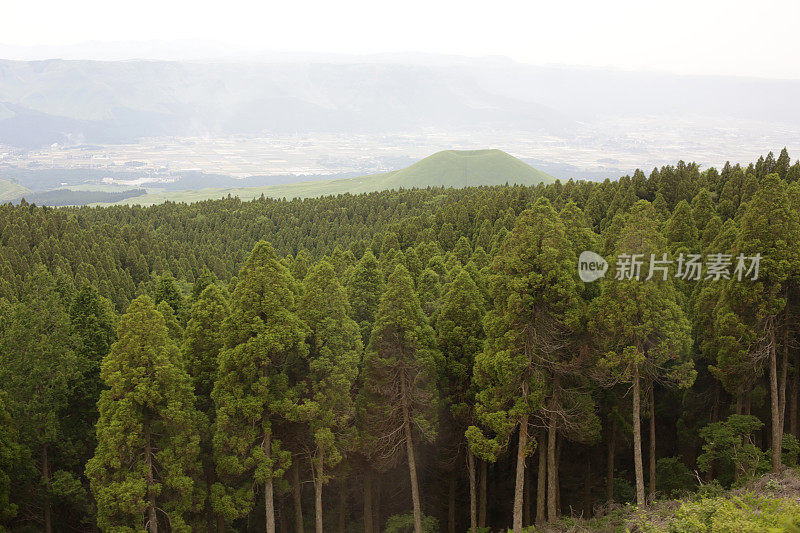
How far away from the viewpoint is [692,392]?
28.8 m

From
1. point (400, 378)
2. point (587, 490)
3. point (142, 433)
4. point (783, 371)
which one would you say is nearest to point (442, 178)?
point (587, 490)

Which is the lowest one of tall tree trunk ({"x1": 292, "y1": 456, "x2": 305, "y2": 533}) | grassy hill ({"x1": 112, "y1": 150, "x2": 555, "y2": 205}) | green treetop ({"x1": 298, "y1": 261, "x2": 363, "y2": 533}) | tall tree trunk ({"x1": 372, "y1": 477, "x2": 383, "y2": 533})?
tall tree trunk ({"x1": 372, "y1": 477, "x2": 383, "y2": 533})

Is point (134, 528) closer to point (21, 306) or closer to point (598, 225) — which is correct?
point (21, 306)

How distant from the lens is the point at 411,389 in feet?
78.0

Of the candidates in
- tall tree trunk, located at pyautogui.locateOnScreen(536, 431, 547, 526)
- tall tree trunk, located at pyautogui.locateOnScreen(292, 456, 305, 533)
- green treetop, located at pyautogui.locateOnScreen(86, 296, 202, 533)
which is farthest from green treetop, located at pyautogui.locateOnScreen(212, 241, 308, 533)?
tall tree trunk, located at pyautogui.locateOnScreen(536, 431, 547, 526)

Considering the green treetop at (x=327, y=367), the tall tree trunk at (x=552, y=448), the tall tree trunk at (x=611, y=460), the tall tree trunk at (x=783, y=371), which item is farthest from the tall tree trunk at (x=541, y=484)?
the tall tree trunk at (x=783, y=371)

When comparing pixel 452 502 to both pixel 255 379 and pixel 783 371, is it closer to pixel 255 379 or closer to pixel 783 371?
pixel 255 379

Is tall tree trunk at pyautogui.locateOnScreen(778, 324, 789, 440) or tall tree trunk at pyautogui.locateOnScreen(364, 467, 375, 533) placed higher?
tall tree trunk at pyautogui.locateOnScreen(778, 324, 789, 440)

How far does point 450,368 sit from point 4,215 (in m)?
61.7

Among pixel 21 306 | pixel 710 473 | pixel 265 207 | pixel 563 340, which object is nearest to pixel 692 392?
pixel 710 473

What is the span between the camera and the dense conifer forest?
20.9 meters

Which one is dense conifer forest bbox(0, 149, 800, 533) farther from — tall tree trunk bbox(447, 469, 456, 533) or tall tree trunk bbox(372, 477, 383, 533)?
tall tree trunk bbox(447, 469, 456, 533)

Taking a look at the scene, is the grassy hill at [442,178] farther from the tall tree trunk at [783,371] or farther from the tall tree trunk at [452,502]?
the tall tree trunk at [783,371]

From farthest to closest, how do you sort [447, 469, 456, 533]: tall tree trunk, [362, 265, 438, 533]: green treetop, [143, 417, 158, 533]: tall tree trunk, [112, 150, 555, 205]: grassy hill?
[112, 150, 555, 205]: grassy hill < [447, 469, 456, 533]: tall tree trunk < [362, 265, 438, 533]: green treetop < [143, 417, 158, 533]: tall tree trunk
